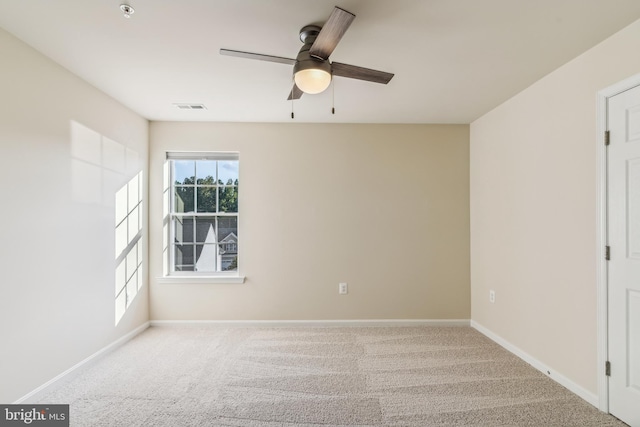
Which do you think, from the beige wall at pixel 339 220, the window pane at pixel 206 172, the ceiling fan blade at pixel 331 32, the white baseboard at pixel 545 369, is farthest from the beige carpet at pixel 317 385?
the ceiling fan blade at pixel 331 32

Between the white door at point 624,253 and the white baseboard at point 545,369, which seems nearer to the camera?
the white door at point 624,253

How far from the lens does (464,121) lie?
3.92m

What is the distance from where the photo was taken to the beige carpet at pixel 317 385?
7.05 feet

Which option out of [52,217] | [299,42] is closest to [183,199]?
[52,217]

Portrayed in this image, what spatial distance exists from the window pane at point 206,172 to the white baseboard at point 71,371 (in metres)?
1.85

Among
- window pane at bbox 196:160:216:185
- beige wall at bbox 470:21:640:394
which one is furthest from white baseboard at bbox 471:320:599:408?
window pane at bbox 196:160:216:185

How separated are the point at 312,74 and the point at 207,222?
107 inches

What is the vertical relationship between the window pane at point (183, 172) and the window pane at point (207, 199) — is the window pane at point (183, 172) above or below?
above

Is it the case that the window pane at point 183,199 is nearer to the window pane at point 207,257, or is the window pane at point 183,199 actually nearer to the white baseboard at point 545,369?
the window pane at point 207,257

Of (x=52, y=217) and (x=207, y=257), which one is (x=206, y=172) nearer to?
(x=207, y=257)

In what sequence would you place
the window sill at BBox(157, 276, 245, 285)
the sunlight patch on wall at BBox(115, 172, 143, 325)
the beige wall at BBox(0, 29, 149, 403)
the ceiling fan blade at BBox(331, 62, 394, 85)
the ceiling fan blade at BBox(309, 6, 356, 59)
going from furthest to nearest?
the window sill at BBox(157, 276, 245, 285)
the sunlight patch on wall at BBox(115, 172, 143, 325)
the beige wall at BBox(0, 29, 149, 403)
the ceiling fan blade at BBox(331, 62, 394, 85)
the ceiling fan blade at BBox(309, 6, 356, 59)

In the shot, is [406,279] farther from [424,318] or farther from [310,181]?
[310,181]

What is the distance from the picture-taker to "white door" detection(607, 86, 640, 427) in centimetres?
202

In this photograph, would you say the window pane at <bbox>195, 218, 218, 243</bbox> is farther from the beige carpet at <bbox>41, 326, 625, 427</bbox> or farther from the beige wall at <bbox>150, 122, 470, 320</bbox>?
the beige carpet at <bbox>41, 326, 625, 427</bbox>
